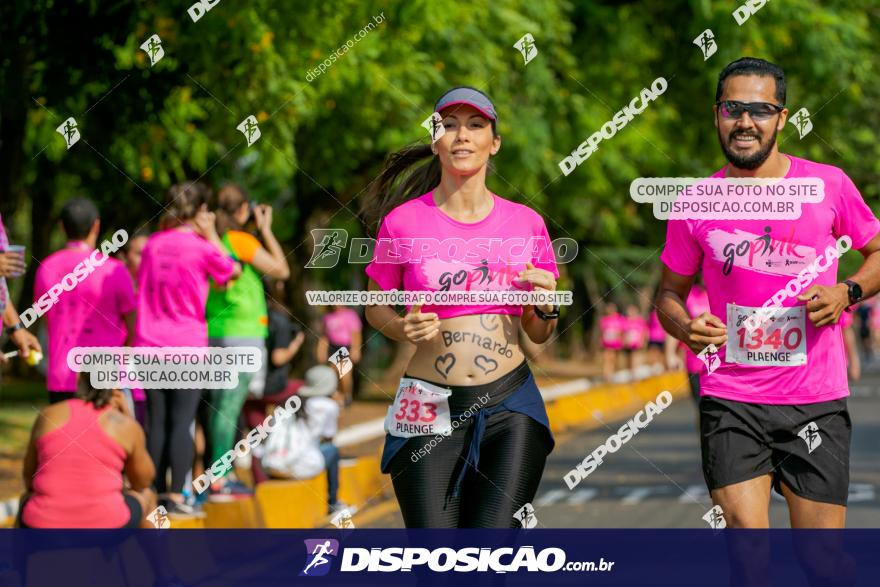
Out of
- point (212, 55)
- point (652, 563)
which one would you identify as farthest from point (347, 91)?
point (652, 563)

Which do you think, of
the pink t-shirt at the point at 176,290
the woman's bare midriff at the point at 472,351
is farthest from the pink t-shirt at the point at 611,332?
the woman's bare midriff at the point at 472,351

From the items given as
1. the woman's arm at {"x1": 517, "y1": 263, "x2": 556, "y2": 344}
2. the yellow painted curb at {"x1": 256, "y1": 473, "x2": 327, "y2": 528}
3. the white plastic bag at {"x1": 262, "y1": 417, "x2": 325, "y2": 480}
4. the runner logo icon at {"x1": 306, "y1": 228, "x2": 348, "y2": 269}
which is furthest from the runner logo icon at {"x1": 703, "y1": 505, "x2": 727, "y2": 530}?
the white plastic bag at {"x1": 262, "y1": 417, "x2": 325, "y2": 480}

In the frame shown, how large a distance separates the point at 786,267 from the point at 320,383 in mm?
6230

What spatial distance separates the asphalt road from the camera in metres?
11.8

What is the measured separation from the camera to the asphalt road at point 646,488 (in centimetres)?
1180

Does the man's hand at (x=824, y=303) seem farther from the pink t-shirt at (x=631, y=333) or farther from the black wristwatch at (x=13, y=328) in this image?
the pink t-shirt at (x=631, y=333)

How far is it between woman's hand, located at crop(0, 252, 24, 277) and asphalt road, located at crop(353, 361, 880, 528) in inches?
182

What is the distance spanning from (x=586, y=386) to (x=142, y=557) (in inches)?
972

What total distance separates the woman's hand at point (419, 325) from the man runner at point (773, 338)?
2.69 ft

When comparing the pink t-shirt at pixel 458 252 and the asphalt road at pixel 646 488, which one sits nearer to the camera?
the pink t-shirt at pixel 458 252

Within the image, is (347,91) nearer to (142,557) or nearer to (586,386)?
(142,557)

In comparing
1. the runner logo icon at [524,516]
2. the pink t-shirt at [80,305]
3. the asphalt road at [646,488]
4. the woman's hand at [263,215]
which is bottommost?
the asphalt road at [646,488]

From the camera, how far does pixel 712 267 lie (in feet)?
19.2

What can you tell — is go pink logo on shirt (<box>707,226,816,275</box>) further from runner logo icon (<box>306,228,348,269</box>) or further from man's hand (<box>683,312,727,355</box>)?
runner logo icon (<box>306,228,348,269</box>)
